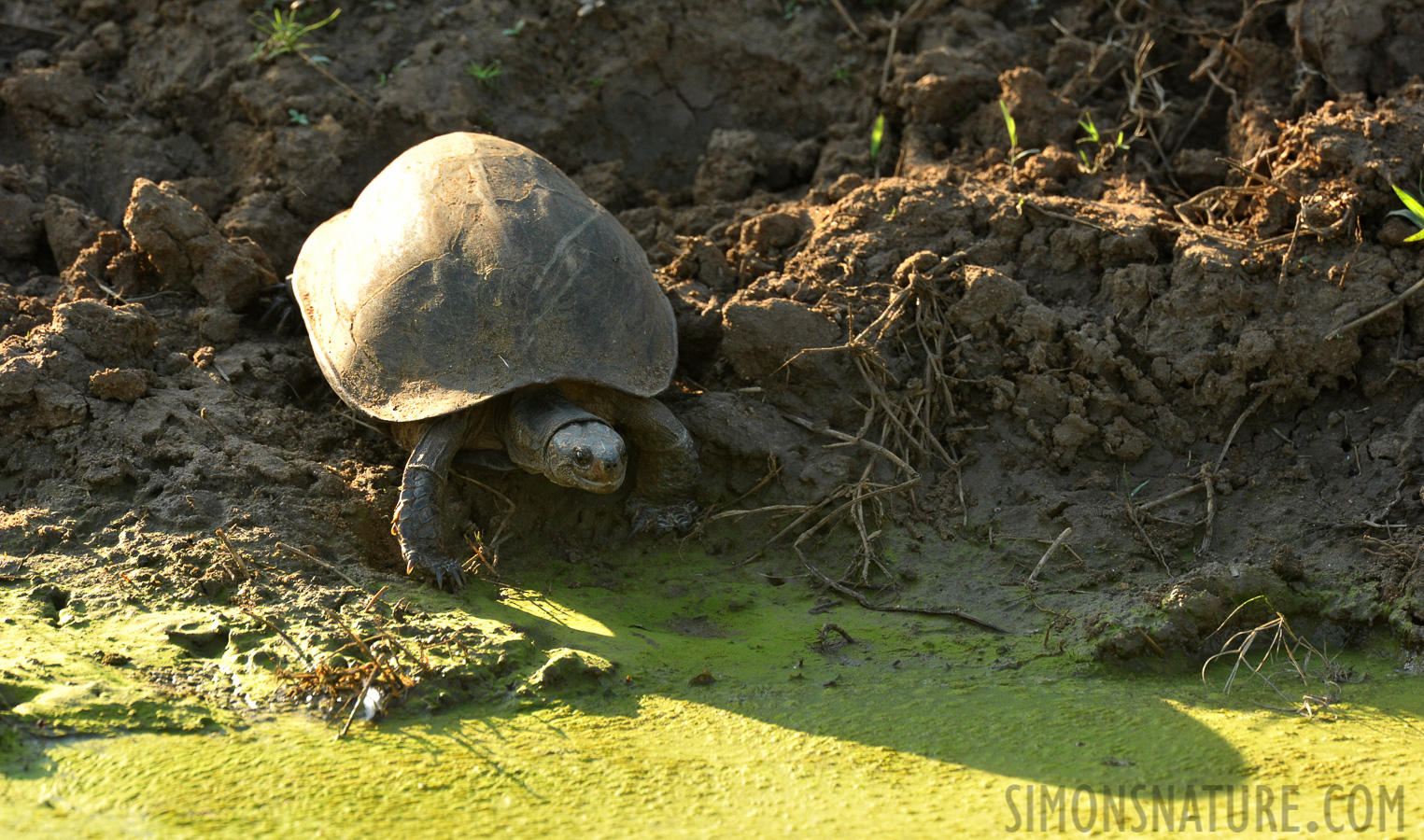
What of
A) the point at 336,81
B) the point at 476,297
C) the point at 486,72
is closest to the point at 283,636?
the point at 476,297

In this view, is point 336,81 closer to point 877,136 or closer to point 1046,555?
point 877,136

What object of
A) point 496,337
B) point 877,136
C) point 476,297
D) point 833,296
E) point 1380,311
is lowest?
point 1380,311

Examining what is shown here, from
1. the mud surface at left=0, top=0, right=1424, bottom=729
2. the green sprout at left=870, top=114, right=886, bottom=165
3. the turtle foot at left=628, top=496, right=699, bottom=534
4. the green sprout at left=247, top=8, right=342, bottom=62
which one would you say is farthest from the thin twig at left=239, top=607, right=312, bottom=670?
the green sprout at left=870, top=114, right=886, bottom=165

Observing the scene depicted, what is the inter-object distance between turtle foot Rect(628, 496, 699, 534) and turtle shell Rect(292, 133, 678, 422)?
0.57 metres

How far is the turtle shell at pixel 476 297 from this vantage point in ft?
14.6

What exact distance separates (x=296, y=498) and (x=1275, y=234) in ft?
15.1

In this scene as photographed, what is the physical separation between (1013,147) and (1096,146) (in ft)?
1.73

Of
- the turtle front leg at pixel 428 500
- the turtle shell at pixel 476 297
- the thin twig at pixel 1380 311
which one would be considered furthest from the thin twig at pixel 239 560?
the thin twig at pixel 1380 311

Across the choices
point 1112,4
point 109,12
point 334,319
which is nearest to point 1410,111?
point 1112,4

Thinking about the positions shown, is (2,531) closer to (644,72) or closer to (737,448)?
(737,448)

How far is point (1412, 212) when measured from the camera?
4820 millimetres

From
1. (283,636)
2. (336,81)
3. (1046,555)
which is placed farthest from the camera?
(336,81)

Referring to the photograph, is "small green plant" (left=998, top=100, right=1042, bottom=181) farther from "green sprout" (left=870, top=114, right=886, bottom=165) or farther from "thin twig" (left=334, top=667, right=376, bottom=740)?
"thin twig" (left=334, top=667, right=376, bottom=740)

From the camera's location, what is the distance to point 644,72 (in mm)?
7203
